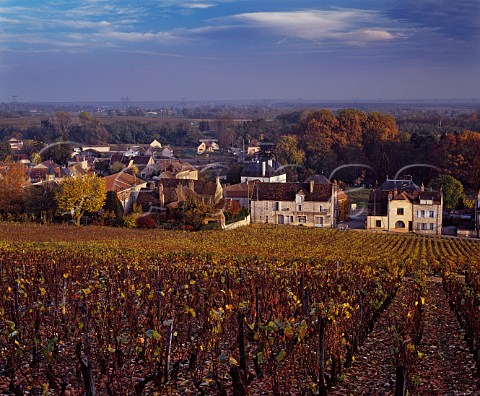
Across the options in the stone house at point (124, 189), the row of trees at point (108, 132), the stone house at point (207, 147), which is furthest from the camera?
the row of trees at point (108, 132)

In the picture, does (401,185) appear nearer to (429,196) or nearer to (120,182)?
(429,196)

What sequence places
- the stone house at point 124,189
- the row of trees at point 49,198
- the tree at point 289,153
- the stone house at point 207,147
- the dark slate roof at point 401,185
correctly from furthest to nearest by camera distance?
the stone house at point 207,147 < the tree at point 289,153 < the dark slate roof at point 401,185 < the stone house at point 124,189 < the row of trees at point 49,198

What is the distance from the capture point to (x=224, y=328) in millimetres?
10695

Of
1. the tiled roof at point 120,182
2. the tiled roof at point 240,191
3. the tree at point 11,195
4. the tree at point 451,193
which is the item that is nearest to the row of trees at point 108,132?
the tiled roof at point 120,182

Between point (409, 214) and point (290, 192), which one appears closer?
point (409, 214)

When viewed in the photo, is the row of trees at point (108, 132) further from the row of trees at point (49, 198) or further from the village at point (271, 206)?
the row of trees at point (49, 198)

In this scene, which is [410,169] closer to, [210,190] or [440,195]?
[440,195]

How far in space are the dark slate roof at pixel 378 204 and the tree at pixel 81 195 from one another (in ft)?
54.9

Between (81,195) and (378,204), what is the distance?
61.0 ft

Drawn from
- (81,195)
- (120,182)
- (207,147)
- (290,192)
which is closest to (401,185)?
(290,192)

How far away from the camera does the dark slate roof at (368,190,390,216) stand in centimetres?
3912

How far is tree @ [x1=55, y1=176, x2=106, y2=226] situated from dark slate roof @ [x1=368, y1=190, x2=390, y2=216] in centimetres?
1674

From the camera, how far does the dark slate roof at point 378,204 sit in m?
39.1

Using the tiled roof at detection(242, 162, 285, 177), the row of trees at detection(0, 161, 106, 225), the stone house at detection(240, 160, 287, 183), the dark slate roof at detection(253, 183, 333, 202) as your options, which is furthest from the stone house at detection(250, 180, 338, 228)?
the row of trees at detection(0, 161, 106, 225)
